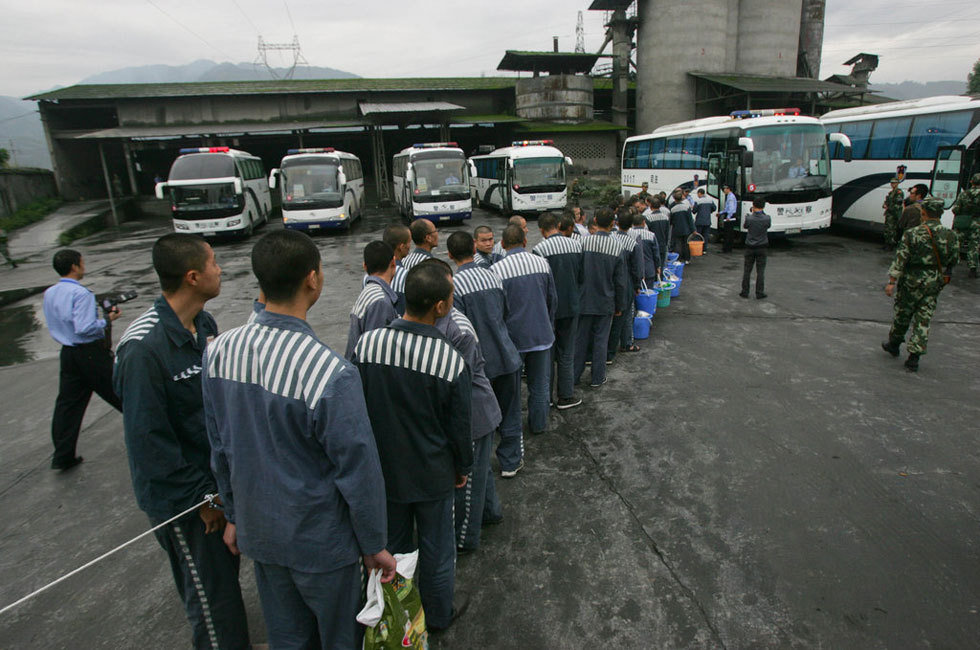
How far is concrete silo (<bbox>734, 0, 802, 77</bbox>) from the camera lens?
111ft

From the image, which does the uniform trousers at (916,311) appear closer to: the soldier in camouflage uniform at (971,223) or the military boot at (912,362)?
the military boot at (912,362)

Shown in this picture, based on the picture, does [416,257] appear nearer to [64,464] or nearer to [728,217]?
[64,464]

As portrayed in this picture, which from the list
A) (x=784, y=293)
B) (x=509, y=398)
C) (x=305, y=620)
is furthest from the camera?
(x=784, y=293)

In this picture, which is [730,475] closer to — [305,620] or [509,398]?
[509,398]

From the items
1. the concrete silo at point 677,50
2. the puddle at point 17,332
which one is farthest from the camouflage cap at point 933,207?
the concrete silo at point 677,50

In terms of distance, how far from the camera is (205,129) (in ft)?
91.4

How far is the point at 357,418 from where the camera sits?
6.35 ft

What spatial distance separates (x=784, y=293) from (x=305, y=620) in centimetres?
983

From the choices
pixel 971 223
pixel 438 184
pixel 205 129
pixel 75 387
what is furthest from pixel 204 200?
pixel 971 223

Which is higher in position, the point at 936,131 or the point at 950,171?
the point at 936,131

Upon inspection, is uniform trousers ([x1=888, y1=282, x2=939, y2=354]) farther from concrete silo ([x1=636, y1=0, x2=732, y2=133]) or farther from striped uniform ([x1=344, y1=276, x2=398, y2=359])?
concrete silo ([x1=636, y1=0, x2=732, y2=133])

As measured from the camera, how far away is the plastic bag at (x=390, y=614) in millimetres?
2127

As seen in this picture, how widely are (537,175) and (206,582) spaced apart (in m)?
19.8

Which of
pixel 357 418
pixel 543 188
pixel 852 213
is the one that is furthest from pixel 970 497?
pixel 543 188
